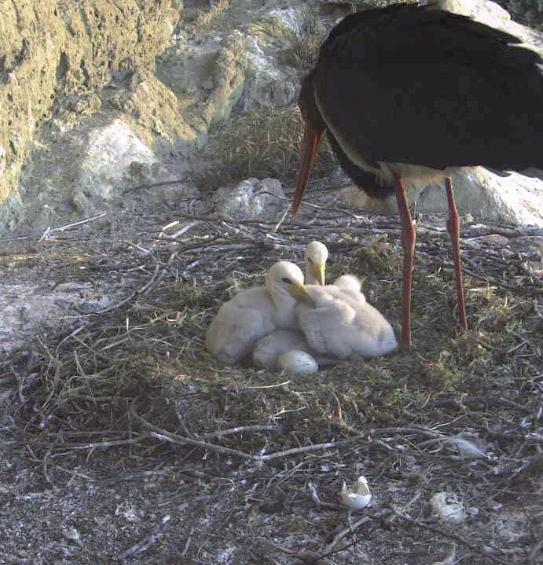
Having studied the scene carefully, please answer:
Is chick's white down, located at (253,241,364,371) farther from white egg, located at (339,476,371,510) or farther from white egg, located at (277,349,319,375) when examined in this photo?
white egg, located at (339,476,371,510)

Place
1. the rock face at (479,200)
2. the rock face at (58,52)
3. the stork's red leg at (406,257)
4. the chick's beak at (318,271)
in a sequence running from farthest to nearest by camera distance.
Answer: the rock face at (479,200) → the rock face at (58,52) → the chick's beak at (318,271) → the stork's red leg at (406,257)

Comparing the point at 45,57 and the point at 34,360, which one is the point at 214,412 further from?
the point at 45,57

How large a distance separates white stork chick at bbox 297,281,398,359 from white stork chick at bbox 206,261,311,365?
0.19 feet

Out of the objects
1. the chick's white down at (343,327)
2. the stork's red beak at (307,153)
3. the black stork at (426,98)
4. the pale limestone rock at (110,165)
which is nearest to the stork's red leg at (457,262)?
the black stork at (426,98)

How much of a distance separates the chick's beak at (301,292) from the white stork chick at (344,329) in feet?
0.06

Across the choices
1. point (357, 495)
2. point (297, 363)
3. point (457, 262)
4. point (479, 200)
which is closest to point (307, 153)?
point (457, 262)

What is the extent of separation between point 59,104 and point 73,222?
68 centimetres

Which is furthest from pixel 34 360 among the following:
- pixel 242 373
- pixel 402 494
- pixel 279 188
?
pixel 279 188

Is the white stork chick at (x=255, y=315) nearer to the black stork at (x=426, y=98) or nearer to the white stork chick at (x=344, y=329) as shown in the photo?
the white stork chick at (x=344, y=329)

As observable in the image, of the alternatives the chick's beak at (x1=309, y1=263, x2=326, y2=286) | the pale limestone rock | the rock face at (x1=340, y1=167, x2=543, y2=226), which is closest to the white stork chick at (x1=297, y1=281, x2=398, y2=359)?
the chick's beak at (x1=309, y1=263, x2=326, y2=286)

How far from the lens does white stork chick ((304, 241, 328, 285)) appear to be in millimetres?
3686

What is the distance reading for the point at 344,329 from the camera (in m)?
3.41

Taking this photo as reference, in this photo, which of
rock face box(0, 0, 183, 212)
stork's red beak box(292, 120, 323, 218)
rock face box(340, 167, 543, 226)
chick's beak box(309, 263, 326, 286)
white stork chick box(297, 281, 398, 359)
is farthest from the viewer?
rock face box(340, 167, 543, 226)

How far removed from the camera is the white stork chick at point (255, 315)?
348 cm
